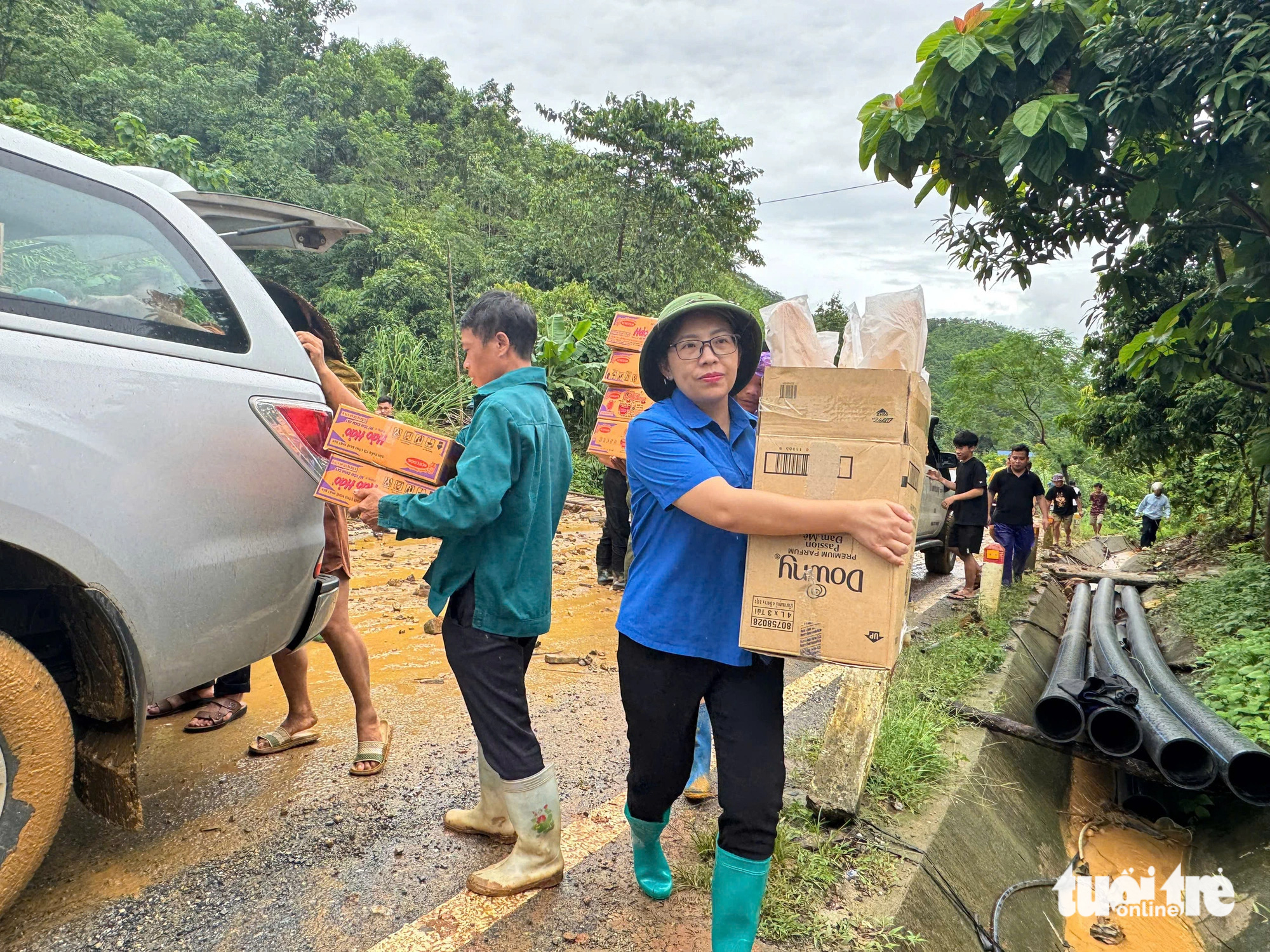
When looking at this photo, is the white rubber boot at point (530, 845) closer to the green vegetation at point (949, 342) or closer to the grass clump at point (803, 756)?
the grass clump at point (803, 756)

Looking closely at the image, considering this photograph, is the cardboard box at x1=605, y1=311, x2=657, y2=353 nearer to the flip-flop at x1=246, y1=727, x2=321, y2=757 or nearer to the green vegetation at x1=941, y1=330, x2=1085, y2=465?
the flip-flop at x1=246, y1=727, x2=321, y2=757

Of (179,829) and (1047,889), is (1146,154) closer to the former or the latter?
(1047,889)

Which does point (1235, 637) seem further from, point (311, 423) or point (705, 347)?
point (311, 423)

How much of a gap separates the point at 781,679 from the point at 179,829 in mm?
2084

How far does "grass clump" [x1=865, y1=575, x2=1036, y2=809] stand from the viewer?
130 inches

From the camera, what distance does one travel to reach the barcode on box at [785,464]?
179 centimetres

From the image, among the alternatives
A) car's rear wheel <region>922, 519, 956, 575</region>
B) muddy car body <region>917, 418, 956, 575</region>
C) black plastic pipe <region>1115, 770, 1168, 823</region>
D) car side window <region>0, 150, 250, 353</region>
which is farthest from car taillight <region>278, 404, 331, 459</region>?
car's rear wheel <region>922, 519, 956, 575</region>

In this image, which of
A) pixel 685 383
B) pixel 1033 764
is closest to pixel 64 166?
pixel 685 383

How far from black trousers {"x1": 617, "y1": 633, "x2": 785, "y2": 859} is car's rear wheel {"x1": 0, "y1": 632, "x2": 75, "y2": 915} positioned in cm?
142

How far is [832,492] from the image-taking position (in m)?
1.75

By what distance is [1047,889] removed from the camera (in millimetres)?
3654

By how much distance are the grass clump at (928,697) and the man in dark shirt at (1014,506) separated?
162cm

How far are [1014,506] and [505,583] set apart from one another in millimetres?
8109

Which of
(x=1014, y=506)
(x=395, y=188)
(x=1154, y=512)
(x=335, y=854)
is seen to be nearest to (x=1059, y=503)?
(x=1154, y=512)
